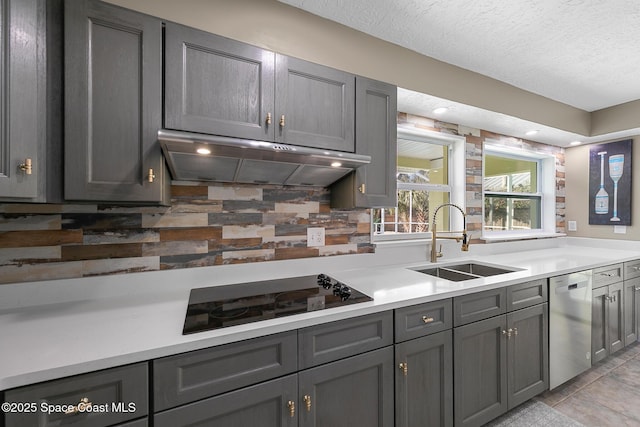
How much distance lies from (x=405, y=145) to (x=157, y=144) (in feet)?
6.65

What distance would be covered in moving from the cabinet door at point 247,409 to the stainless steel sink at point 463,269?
1360 mm

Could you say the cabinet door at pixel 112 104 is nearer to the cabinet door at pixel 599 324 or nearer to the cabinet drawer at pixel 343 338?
the cabinet drawer at pixel 343 338

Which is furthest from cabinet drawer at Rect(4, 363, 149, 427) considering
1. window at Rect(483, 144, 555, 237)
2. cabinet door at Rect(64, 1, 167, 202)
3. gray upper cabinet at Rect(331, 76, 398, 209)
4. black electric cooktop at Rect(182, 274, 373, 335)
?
window at Rect(483, 144, 555, 237)

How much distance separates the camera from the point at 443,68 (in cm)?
204

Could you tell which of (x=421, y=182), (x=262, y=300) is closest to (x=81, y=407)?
(x=262, y=300)

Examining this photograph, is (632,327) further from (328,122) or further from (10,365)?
(10,365)

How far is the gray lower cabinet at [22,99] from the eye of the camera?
870 mm

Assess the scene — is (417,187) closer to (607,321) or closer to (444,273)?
(444,273)

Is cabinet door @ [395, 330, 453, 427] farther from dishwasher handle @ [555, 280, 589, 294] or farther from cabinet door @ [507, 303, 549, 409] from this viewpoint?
dishwasher handle @ [555, 280, 589, 294]

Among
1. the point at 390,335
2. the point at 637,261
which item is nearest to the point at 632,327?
the point at 637,261

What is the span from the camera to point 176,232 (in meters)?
1.47

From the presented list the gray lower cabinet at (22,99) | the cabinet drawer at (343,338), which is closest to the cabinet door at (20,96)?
the gray lower cabinet at (22,99)

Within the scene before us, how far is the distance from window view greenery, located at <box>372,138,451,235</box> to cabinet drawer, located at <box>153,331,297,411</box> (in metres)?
1.46

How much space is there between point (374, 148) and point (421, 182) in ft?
3.52
